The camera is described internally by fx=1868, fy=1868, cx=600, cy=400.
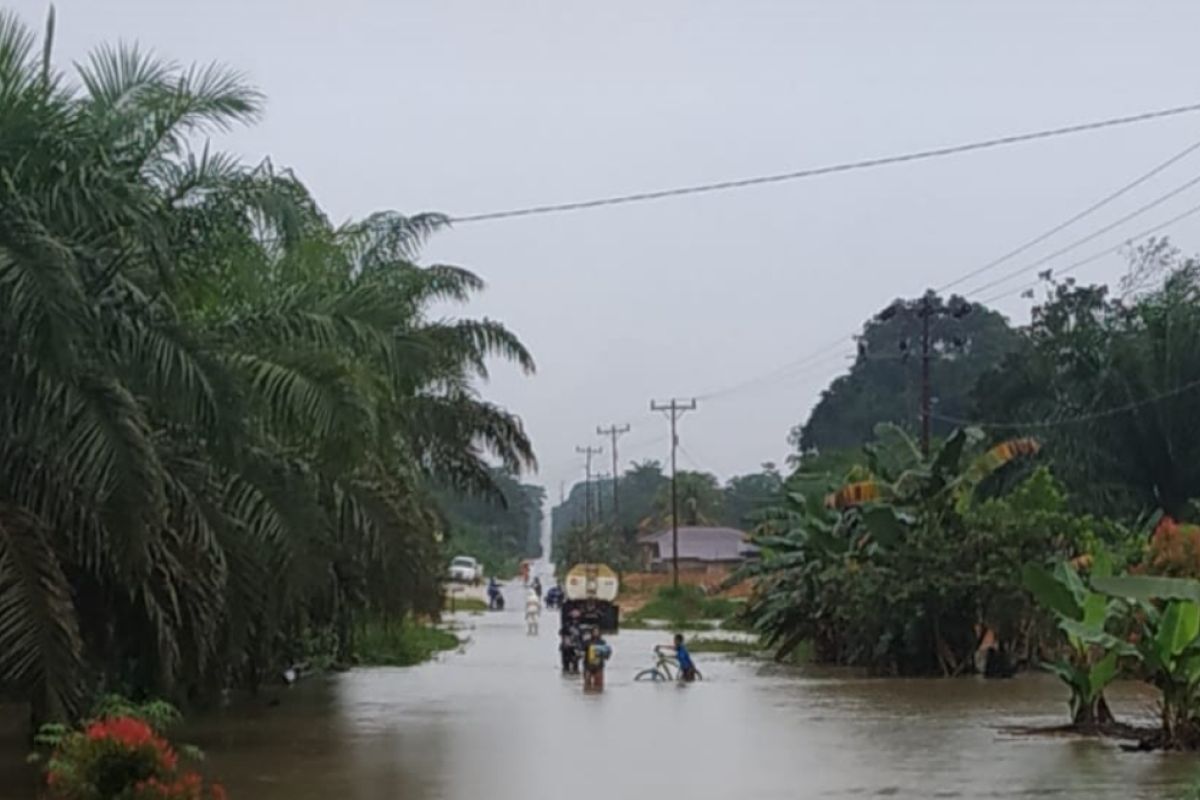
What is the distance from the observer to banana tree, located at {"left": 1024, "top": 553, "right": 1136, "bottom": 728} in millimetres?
18969

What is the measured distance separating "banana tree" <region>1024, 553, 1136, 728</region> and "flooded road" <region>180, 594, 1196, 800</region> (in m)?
0.81

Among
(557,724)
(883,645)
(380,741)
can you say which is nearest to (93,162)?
(380,741)

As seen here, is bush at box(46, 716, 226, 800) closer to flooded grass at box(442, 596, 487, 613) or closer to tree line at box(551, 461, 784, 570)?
tree line at box(551, 461, 784, 570)

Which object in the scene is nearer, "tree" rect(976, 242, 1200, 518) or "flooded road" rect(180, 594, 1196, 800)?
"flooded road" rect(180, 594, 1196, 800)

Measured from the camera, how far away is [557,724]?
2300 centimetres

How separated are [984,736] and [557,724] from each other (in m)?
5.29

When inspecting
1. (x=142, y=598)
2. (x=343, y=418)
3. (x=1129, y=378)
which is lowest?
(x=142, y=598)

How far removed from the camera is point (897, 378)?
3888 inches

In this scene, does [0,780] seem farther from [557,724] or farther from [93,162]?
[557,724]

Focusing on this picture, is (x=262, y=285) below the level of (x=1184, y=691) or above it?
above

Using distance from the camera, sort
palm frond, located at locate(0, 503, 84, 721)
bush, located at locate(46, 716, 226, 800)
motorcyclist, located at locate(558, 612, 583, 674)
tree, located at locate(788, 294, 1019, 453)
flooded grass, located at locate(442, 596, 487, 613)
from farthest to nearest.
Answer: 1. tree, located at locate(788, 294, 1019, 453)
2. flooded grass, located at locate(442, 596, 487, 613)
3. motorcyclist, located at locate(558, 612, 583, 674)
4. palm frond, located at locate(0, 503, 84, 721)
5. bush, located at locate(46, 716, 226, 800)

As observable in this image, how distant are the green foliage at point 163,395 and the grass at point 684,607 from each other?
4063 cm

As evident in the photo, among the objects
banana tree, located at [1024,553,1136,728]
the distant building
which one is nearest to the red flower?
banana tree, located at [1024,553,1136,728]

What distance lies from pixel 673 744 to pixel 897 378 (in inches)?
3152
